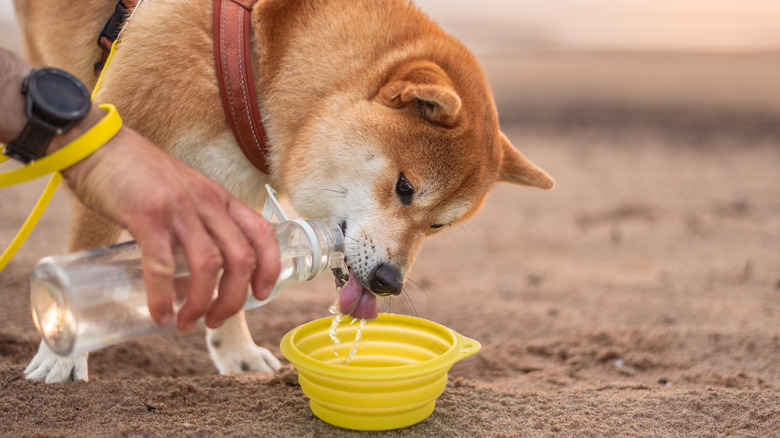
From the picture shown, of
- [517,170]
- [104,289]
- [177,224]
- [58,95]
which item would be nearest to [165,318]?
[177,224]

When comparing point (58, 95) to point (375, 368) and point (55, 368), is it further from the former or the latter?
point (55, 368)

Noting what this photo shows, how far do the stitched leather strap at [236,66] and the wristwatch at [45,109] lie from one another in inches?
38.1

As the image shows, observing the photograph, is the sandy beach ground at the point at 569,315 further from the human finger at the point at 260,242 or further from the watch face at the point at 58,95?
the watch face at the point at 58,95

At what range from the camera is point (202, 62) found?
252 centimetres

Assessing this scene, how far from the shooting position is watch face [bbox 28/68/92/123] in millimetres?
1472

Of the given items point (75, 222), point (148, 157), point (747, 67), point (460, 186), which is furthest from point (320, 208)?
point (747, 67)

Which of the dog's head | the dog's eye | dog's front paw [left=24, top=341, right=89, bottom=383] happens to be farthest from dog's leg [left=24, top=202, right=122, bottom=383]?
the dog's eye

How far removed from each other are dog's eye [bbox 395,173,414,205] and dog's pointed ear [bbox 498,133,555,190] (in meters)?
0.61

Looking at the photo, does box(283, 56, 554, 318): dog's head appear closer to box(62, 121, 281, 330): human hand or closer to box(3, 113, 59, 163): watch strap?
box(62, 121, 281, 330): human hand

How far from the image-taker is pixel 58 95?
4.93ft

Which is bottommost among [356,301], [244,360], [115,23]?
[244,360]

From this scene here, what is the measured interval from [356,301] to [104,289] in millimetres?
891

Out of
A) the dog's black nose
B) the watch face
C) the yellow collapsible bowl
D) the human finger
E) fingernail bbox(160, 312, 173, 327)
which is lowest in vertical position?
the yellow collapsible bowl

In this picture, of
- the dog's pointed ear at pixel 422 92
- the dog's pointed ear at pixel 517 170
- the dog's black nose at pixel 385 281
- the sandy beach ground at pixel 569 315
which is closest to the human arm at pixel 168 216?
the sandy beach ground at pixel 569 315
